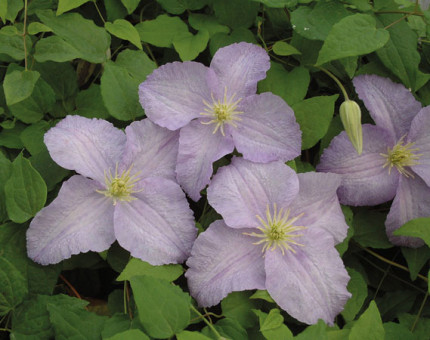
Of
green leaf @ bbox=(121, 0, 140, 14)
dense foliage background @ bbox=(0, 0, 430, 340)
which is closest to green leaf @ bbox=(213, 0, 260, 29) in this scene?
dense foliage background @ bbox=(0, 0, 430, 340)

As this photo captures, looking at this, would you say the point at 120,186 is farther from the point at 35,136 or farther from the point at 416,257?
the point at 416,257

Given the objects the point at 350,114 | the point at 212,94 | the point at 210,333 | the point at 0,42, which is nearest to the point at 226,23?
the point at 212,94

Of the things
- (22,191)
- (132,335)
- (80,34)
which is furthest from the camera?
(80,34)

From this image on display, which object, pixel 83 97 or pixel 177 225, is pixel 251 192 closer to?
pixel 177 225

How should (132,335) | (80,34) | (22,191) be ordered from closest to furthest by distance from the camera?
(132,335) < (22,191) < (80,34)

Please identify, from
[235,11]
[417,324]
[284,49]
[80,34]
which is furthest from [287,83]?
[417,324]

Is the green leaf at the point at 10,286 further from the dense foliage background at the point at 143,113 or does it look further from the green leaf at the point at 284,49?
the green leaf at the point at 284,49
